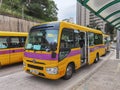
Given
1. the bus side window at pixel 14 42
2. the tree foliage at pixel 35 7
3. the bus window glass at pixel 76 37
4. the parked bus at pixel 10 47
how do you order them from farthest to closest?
the tree foliage at pixel 35 7 → the bus side window at pixel 14 42 → the parked bus at pixel 10 47 → the bus window glass at pixel 76 37

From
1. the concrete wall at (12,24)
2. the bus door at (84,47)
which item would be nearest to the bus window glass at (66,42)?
the bus door at (84,47)

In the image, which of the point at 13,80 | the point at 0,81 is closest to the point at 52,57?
the point at 13,80

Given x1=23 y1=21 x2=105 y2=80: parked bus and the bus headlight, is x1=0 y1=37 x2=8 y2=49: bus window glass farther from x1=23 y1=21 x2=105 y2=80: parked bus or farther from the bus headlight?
the bus headlight

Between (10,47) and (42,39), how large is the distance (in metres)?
3.57

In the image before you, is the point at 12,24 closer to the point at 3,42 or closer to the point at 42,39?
the point at 3,42

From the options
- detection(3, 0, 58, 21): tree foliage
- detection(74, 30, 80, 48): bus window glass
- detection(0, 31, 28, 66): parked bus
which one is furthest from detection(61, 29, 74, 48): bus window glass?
detection(3, 0, 58, 21): tree foliage

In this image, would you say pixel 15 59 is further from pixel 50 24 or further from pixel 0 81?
pixel 50 24

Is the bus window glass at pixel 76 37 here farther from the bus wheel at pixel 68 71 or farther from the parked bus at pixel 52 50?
the bus wheel at pixel 68 71

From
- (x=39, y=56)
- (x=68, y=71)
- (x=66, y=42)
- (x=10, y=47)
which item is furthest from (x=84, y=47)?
(x=10, y=47)

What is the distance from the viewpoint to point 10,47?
28.0 ft

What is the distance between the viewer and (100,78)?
21.4 feet

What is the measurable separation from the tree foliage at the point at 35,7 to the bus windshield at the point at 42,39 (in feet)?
64.0

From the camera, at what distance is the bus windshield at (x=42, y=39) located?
554 centimetres

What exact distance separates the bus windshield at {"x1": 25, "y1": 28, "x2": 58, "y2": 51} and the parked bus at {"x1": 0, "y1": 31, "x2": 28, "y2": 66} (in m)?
2.49
